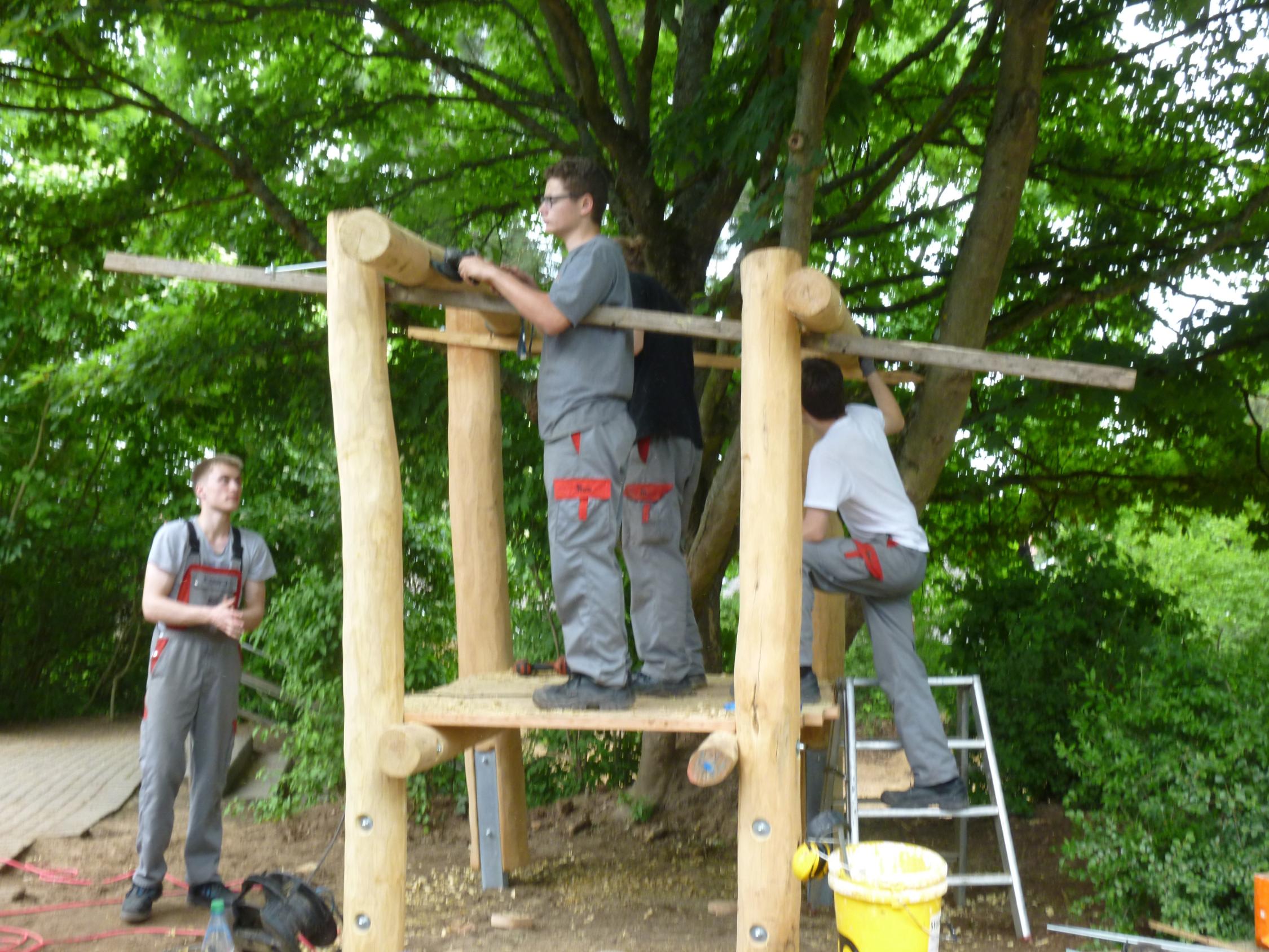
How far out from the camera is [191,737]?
206 inches

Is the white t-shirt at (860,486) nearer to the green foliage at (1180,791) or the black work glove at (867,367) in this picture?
the black work glove at (867,367)

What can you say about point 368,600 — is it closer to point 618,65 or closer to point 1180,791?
point 1180,791

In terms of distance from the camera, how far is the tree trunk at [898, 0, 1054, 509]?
18.2ft

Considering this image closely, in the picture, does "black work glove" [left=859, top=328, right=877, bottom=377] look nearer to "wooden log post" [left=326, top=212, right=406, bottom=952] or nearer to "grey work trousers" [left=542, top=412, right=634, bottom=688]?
"grey work trousers" [left=542, top=412, right=634, bottom=688]

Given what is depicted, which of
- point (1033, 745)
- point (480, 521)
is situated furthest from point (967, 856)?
point (480, 521)

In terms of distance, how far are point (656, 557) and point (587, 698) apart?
0.77 meters

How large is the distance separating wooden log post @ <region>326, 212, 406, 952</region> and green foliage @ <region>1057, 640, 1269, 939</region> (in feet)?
8.54

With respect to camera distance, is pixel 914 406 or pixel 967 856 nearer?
pixel 914 406

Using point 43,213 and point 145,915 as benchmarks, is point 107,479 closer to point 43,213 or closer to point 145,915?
point 43,213

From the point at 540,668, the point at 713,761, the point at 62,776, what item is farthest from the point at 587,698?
the point at 62,776

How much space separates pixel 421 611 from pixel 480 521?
3.01 meters

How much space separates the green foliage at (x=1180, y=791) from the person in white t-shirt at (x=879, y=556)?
703 millimetres

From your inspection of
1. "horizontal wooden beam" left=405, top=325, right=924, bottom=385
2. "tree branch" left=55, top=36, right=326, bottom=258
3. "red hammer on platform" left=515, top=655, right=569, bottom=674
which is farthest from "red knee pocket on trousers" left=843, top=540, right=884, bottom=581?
"tree branch" left=55, top=36, right=326, bottom=258

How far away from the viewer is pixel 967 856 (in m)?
6.33
